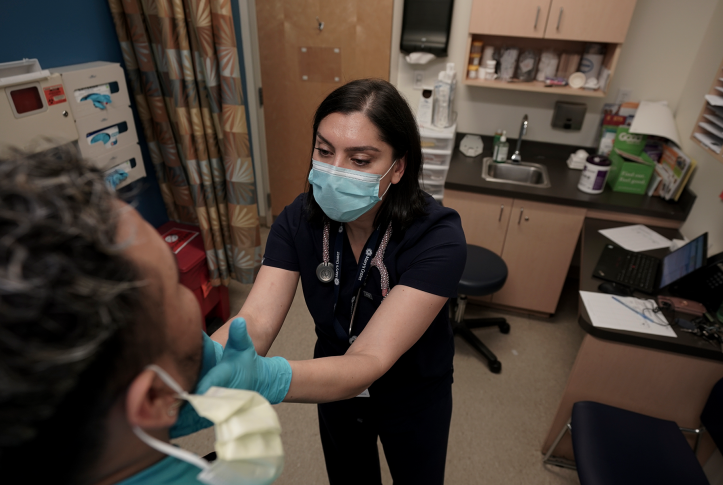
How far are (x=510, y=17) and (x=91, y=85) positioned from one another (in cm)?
209

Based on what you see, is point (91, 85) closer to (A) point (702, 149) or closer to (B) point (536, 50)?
(B) point (536, 50)

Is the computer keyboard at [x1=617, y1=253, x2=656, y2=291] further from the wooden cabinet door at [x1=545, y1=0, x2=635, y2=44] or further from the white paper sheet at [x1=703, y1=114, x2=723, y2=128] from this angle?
the wooden cabinet door at [x1=545, y1=0, x2=635, y2=44]

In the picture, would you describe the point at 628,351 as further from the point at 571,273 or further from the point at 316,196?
the point at 571,273

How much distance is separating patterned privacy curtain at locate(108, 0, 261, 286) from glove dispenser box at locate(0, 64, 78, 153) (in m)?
0.49

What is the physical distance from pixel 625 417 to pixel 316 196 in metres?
1.44

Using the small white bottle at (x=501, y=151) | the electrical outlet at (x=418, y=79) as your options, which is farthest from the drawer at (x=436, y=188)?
the electrical outlet at (x=418, y=79)

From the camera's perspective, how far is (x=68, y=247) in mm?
403

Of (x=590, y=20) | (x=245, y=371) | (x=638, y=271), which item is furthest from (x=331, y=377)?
(x=590, y=20)

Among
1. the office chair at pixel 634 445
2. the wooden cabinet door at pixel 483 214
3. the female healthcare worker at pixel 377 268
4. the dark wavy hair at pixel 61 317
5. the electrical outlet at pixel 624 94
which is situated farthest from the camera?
the electrical outlet at pixel 624 94

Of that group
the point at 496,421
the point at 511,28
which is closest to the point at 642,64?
the point at 511,28

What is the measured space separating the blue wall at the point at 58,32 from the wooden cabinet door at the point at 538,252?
195 cm

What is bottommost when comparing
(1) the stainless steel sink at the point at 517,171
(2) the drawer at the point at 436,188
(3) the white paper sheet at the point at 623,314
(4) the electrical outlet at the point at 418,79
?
(2) the drawer at the point at 436,188

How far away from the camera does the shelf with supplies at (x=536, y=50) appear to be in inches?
94.6

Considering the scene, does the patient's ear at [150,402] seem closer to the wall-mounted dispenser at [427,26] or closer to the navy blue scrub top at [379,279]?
the navy blue scrub top at [379,279]
